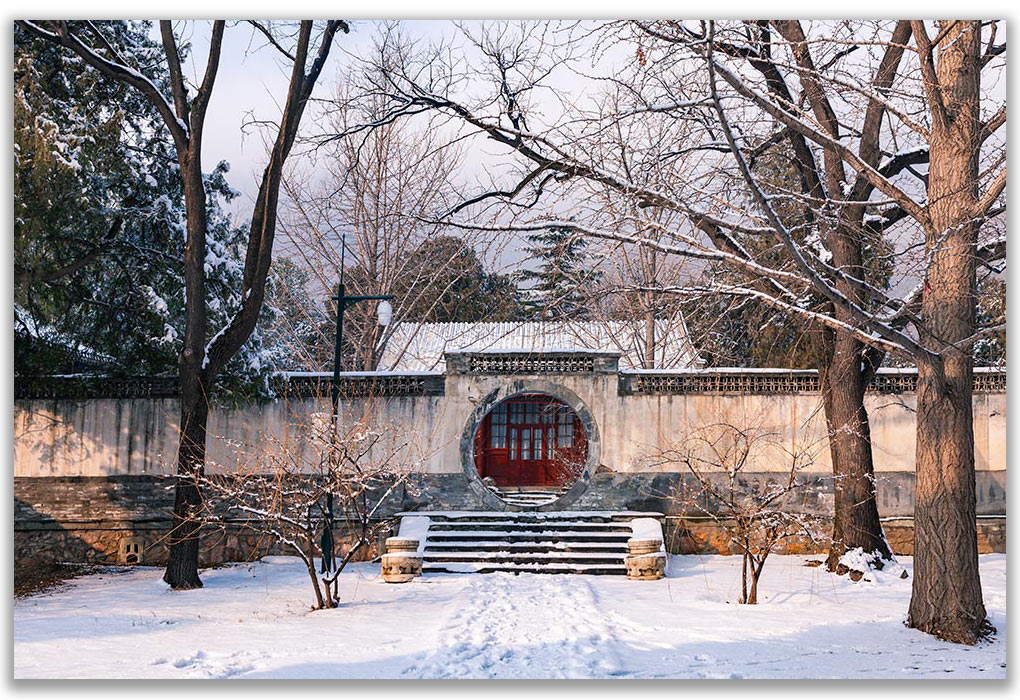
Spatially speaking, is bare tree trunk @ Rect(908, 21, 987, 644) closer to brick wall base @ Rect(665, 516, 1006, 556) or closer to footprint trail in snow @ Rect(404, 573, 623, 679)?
footprint trail in snow @ Rect(404, 573, 623, 679)

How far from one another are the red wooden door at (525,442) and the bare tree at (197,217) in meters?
8.91

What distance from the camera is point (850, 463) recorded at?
35.6 ft

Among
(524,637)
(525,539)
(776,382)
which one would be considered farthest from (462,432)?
(524,637)

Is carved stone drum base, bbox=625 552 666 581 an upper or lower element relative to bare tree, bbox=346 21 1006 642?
lower

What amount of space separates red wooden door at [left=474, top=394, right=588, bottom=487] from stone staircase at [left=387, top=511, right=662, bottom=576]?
5383mm

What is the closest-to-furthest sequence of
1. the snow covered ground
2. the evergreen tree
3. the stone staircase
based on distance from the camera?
1. the snow covered ground
2. the evergreen tree
3. the stone staircase

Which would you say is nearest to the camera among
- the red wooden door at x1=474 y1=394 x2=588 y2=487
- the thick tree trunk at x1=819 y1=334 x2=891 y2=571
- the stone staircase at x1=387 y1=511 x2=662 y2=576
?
the thick tree trunk at x1=819 y1=334 x2=891 y2=571

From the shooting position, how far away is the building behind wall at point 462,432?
13117 mm

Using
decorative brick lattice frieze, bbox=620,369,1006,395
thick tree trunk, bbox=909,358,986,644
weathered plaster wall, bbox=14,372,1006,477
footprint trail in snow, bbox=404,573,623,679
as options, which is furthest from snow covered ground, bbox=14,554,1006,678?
decorative brick lattice frieze, bbox=620,369,1006,395

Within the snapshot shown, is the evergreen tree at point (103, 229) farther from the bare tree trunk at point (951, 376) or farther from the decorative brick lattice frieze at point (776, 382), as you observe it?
the bare tree trunk at point (951, 376)

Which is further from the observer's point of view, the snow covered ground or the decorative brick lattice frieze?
the decorative brick lattice frieze

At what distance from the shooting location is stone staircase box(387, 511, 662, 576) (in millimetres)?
11547

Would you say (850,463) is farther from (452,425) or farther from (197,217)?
(197,217)

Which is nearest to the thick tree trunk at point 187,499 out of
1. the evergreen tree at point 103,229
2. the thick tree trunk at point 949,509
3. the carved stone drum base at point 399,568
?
the evergreen tree at point 103,229
